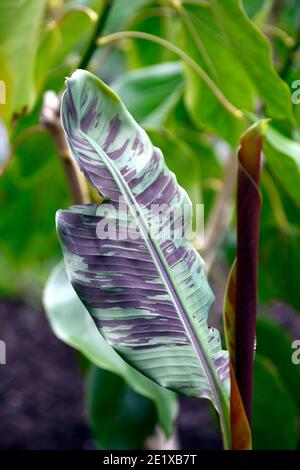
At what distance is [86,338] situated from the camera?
67cm

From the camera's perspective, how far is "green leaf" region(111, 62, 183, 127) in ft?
3.15

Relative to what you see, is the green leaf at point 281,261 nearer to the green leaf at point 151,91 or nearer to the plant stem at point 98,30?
the green leaf at point 151,91

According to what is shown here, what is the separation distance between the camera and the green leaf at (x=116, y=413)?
94cm

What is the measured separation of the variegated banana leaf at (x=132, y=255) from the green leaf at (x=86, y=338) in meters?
0.19

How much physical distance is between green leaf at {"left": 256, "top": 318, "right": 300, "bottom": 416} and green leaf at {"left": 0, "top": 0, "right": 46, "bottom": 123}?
1.63 feet

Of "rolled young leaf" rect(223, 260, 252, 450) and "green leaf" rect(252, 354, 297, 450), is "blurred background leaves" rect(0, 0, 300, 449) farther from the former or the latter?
"rolled young leaf" rect(223, 260, 252, 450)

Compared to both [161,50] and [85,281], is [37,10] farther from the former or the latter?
[161,50]

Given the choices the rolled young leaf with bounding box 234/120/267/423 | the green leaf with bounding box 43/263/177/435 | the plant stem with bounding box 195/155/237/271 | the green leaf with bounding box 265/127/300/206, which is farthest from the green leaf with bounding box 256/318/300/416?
the rolled young leaf with bounding box 234/120/267/423

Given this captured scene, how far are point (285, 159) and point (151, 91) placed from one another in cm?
41

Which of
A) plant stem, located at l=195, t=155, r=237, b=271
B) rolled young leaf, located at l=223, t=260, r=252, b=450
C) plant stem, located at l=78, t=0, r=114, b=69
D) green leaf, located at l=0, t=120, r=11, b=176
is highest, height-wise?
plant stem, located at l=78, t=0, r=114, b=69

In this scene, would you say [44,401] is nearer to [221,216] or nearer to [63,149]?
[221,216]

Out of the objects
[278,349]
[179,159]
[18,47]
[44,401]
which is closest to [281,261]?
[278,349]

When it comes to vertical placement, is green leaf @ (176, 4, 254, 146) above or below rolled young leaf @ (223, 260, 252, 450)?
above

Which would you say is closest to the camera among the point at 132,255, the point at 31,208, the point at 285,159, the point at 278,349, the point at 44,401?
the point at 132,255
